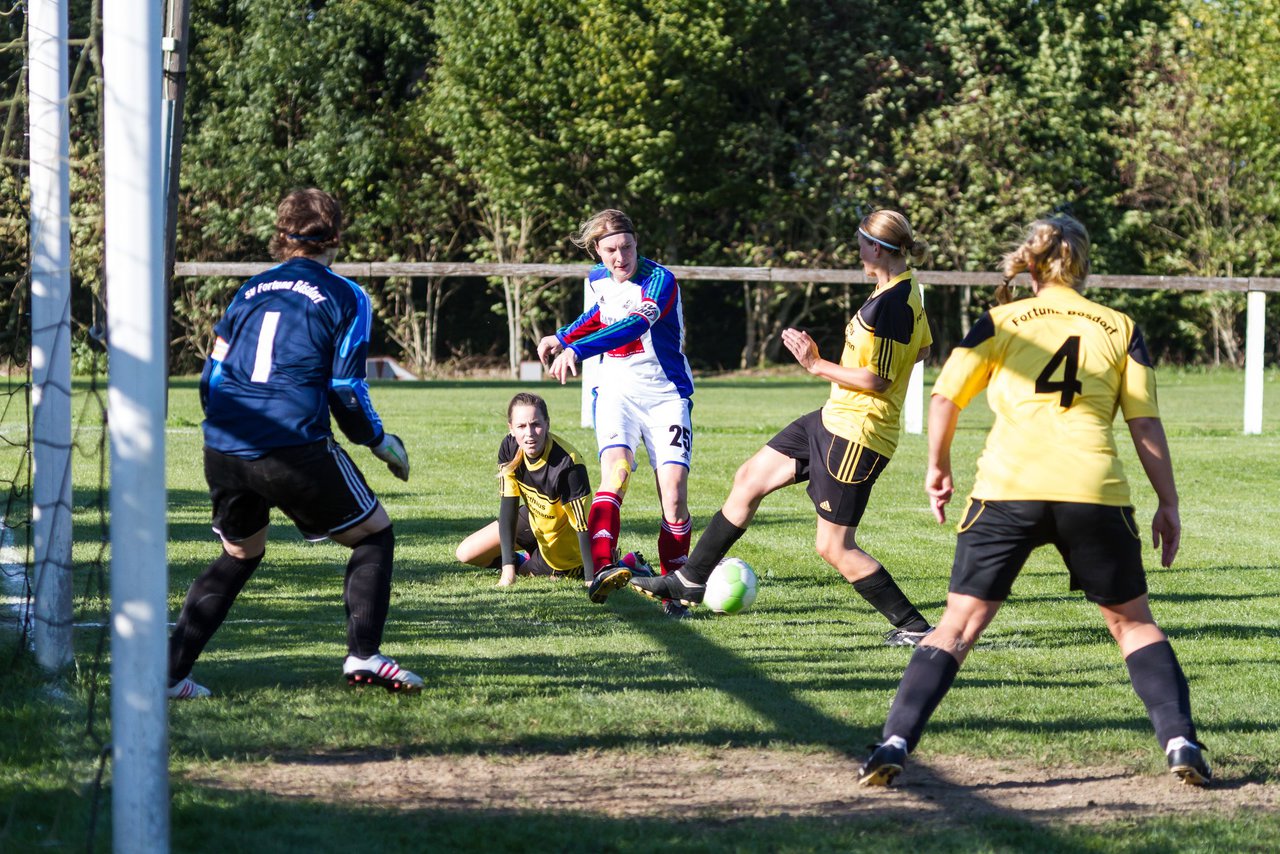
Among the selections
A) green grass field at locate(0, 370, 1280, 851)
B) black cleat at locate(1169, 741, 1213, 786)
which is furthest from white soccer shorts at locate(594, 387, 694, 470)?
black cleat at locate(1169, 741, 1213, 786)

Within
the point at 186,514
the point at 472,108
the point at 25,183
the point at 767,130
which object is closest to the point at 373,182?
the point at 472,108

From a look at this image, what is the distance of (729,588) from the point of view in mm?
7066

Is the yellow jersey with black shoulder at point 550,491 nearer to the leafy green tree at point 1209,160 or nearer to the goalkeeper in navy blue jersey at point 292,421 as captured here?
the goalkeeper in navy blue jersey at point 292,421

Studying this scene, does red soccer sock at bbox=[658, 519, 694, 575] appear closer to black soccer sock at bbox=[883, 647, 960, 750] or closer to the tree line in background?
black soccer sock at bbox=[883, 647, 960, 750]

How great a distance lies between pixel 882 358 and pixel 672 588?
159 centimetres

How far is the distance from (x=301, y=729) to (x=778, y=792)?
4.98 ft

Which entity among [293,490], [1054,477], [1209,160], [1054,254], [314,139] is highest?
[314,139]

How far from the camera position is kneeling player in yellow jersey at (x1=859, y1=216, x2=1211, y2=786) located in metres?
4.41

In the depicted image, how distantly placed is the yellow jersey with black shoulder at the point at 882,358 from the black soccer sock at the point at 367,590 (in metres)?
2.02

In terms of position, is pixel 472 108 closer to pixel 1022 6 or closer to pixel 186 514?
pixel 1022 6

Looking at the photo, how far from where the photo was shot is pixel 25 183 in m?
6.27

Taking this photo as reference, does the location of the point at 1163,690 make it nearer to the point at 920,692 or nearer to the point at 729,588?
the point at 920,692

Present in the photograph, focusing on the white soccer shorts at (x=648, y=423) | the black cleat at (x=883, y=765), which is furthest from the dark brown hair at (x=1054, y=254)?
the white soccer shorts at (x=648, y=423)

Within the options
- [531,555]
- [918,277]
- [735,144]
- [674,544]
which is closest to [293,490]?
[674,544]
